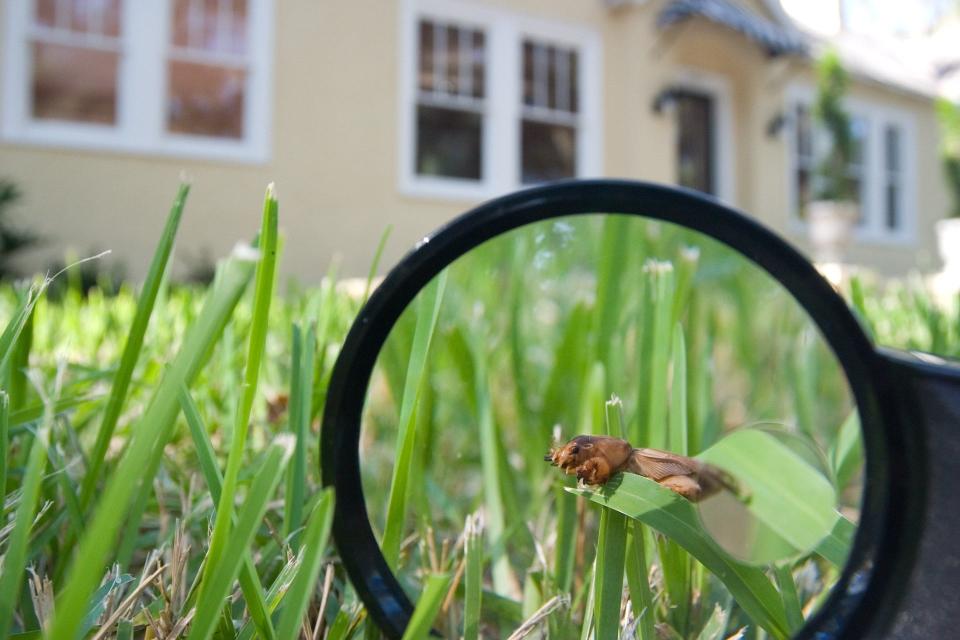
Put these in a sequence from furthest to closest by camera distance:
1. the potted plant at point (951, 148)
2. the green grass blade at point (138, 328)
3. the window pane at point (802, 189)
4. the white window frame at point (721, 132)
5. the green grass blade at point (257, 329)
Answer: the potted plant at point (951, 148)
the window pane at point (802, 189)
the white window frame at point (721, 132)
the green grass blade at point (138, 328)
the green grass blade at point (257, 329)

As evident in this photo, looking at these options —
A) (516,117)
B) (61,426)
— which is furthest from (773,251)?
(516,117)

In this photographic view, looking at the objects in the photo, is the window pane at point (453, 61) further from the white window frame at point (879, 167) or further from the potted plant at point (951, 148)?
the potted plant at point (951, 148)

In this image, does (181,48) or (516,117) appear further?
(516,117)

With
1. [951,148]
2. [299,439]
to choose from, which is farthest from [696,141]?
[299,439]

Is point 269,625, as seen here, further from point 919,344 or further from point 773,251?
point 919,344

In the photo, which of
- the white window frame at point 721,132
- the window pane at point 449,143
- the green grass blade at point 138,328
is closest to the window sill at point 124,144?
the window pane at point 449,143

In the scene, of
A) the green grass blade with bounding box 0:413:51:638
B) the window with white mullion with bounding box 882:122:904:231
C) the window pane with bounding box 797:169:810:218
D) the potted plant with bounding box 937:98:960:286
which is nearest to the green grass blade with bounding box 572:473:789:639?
the green grass blade with bounding box 0:413:51:638
